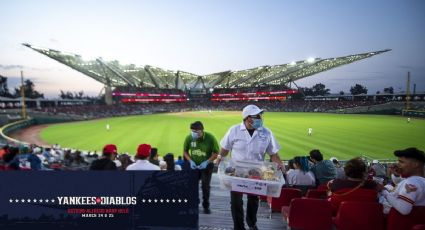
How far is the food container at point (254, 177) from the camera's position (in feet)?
13.8

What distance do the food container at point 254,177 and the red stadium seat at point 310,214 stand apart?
14.6 inches

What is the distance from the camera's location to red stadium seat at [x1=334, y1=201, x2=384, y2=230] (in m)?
3.93

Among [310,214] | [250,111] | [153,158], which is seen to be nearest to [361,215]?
[310,214]

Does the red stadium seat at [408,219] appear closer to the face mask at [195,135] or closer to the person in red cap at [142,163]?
the person in red cap at [142,163]

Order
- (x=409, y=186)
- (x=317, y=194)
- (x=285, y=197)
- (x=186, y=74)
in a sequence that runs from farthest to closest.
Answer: (x=186, y=74) → (x=285, y=197) → (x=317, y=194) → (x=409, y=186)

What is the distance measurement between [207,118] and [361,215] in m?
52.8

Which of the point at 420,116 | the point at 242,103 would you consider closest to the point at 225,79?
the point at 242,103

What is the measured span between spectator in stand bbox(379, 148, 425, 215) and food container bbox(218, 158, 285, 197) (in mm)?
1379

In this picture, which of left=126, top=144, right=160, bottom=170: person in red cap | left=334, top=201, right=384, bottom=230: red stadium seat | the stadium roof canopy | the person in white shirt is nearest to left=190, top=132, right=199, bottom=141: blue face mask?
the person in white shirt

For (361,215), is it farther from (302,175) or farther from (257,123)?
(302,175)

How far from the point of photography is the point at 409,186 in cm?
357

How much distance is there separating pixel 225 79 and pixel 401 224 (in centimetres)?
10530

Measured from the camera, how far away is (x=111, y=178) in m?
3.68
